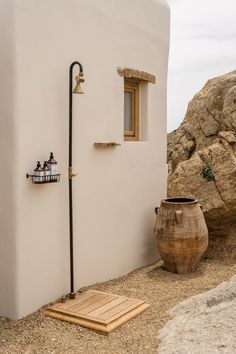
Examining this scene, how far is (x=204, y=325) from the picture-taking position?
362cm

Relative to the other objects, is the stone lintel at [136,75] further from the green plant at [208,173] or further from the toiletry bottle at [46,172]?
the toiletry bottle at [46,172]

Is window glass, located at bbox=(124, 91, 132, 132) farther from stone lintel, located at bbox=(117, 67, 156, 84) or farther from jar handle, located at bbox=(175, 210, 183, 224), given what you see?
jar handle, located at bbox=(175, 210, 183, 224)

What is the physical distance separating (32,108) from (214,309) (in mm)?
2541

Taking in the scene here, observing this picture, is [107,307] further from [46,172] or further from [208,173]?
[208,173]

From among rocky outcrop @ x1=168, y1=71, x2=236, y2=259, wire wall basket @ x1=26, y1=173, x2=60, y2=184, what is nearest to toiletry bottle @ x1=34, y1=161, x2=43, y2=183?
wire wall basket @ x1=26, y1=173, x2=60, y2=184

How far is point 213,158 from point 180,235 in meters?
1.78

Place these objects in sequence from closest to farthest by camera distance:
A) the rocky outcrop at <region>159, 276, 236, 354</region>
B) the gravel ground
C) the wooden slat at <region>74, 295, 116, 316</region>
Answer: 1. the rocky outcrop at <region>159, 276, 236, 354</region>
2. the gravel ground
3. the wooden slat at <region>74, 295, 116, 316</region>

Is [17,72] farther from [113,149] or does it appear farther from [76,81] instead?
[113,149]

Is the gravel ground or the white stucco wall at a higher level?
the white stucco wall

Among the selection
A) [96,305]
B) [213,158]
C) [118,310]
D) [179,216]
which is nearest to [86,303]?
[96,305]

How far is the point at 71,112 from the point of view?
4551 millimetres

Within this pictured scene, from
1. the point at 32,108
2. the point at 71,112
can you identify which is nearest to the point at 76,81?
the point at 71,112

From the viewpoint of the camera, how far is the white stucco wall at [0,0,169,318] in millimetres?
4129

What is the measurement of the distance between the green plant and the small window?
136 cm
